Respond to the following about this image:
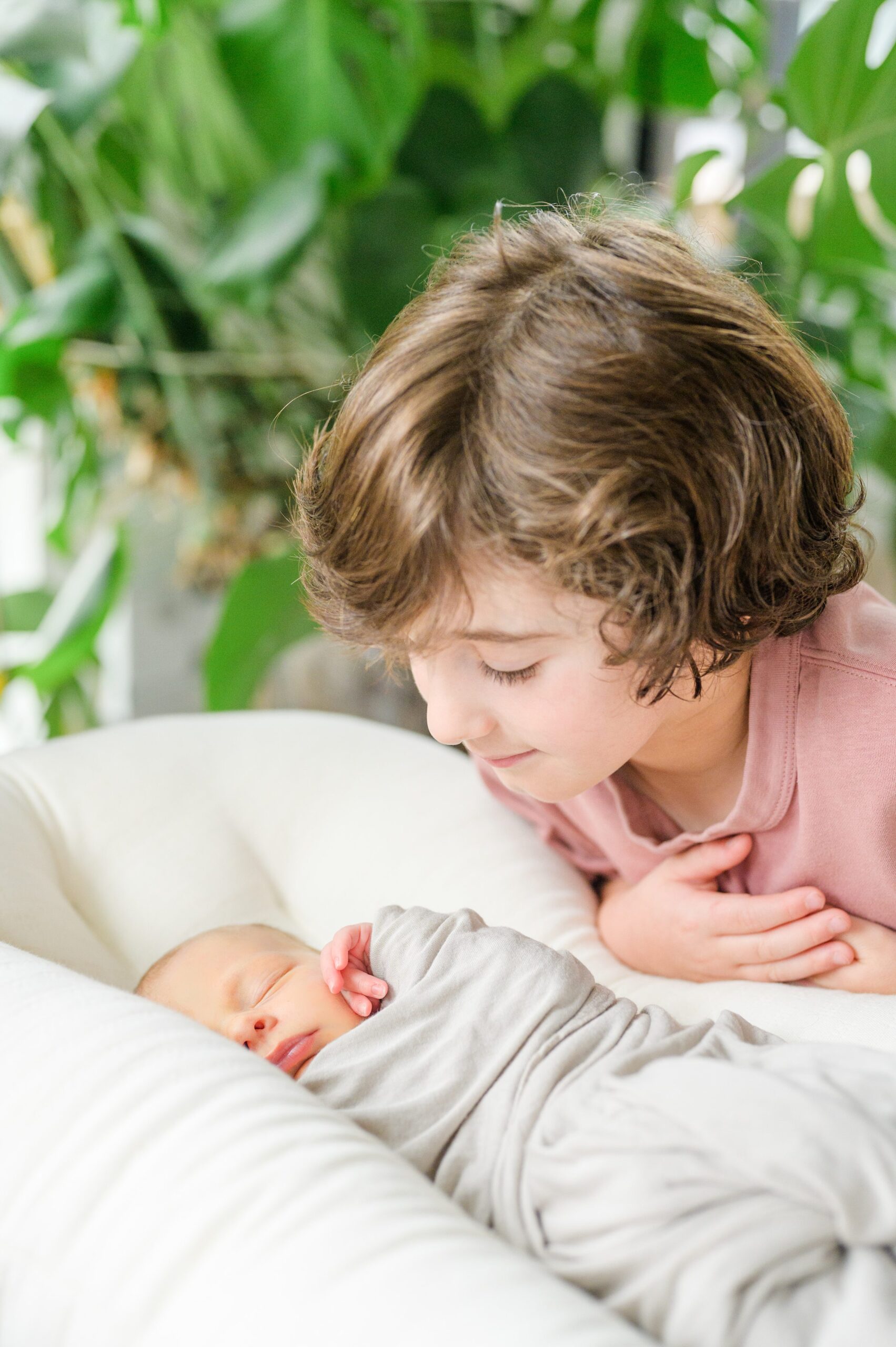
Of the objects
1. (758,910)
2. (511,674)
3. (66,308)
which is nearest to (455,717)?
(511,674)

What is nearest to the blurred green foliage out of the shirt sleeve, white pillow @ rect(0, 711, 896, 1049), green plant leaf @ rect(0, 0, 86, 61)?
green plant leaf @ rect(0, 0, 86, 61)

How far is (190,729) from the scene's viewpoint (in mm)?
1016

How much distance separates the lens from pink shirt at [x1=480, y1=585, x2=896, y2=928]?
71cm

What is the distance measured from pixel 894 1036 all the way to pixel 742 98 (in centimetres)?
135

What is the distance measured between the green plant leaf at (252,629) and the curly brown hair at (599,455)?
577mm

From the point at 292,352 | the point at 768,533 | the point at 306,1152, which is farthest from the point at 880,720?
the point at 292,352

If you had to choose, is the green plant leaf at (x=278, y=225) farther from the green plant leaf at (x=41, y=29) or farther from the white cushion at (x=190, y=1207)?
the white cushion at (x=190, y=1207)

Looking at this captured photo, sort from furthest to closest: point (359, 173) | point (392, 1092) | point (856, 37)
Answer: point (359, 173), point (856, 37), point (392, 1092)

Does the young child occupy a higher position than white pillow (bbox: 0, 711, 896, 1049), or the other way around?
the young child

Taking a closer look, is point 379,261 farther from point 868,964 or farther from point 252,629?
point 868,964

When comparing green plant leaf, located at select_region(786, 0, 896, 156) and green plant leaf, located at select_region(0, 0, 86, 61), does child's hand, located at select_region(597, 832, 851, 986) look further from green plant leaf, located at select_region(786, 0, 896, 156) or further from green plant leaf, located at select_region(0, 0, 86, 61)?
green plant leaf, located at select_region(0, 0, 86, 61)

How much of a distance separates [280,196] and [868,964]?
0.90m

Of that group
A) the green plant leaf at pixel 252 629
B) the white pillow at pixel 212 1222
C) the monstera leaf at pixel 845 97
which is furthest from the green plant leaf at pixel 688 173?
the white pillow at pixel 212 1222

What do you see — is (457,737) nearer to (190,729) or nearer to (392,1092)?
(392,1092)
